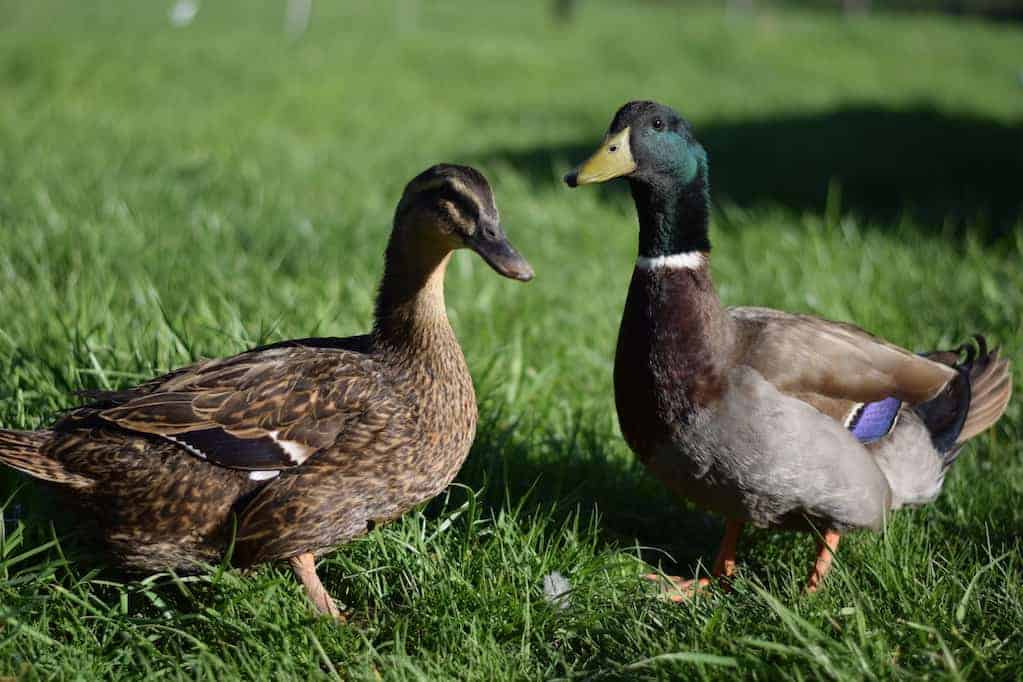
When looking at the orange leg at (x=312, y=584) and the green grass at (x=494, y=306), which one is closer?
the green grass at (x=494, y=306)

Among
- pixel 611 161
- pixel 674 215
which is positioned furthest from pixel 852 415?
pixel 611 161

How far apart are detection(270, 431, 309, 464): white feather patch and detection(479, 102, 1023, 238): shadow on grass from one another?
5.03 meters

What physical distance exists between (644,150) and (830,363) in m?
0.83

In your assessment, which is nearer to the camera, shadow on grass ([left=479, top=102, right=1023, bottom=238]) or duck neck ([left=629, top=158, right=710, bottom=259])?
duck neck ([left=629, top=158, right=710, bottom=259])

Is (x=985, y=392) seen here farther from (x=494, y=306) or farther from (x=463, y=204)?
(x=494, y=306)

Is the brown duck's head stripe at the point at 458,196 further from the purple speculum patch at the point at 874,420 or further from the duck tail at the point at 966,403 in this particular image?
the duck tail at the point at 966,403

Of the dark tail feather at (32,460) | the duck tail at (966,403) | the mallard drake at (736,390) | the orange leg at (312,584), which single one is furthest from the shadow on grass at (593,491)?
the dark tail feather at (32,460)

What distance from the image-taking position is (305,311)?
4.30m

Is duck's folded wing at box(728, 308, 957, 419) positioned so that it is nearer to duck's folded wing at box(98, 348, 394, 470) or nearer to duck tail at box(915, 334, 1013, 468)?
duck tail at box(915, 334, 1013, 468)

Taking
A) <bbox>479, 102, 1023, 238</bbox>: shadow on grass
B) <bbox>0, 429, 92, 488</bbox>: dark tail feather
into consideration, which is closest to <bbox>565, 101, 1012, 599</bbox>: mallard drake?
<bbox>0, 429, 92, 488</bbox>: dark tail feather

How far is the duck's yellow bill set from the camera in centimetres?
290

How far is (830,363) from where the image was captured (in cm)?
300

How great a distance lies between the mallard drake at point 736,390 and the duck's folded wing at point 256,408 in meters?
0.82

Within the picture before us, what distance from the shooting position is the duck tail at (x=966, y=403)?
3279 millimetres
